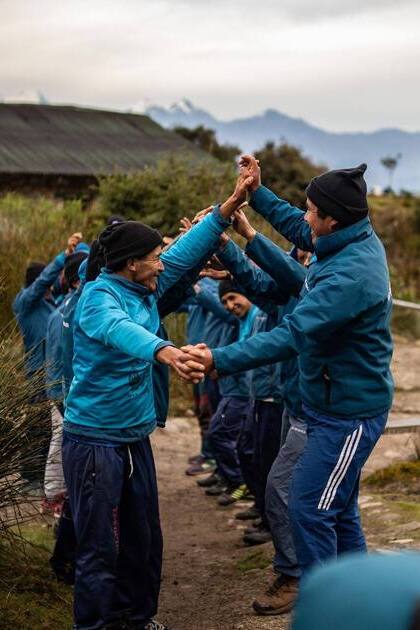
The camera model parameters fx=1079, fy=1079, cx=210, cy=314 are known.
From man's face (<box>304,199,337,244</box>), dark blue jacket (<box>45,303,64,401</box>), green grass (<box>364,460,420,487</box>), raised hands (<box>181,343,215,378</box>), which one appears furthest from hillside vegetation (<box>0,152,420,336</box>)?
raised hands (<box>181,343,215,378</box>)

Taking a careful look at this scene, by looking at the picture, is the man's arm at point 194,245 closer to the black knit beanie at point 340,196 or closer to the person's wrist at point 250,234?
the person's wrist at point 250,234

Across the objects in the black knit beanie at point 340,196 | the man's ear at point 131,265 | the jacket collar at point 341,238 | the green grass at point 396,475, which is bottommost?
the green grass at point 396,475

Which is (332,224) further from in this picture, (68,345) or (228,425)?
(228,425)

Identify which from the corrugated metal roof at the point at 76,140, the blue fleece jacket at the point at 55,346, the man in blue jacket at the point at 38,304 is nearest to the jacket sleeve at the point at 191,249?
the blue fleece jacket at the point at 55,346

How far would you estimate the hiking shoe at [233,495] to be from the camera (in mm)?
8891

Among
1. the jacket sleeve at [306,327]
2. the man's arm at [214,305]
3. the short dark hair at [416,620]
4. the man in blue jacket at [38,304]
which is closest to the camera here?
the short dark hair at [416,620]

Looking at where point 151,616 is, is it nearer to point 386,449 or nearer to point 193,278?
point 193,278

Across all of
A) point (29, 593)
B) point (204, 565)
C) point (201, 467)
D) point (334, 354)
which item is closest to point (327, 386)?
point (334, 354)

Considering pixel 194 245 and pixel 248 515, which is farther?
pixel 248 515

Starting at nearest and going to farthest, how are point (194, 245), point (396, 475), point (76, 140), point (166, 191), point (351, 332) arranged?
point (351, 332), point (194, 245), point (396, 475), point (166, 191), point (76, 140)

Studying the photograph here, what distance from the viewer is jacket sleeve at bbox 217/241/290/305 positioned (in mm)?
5734

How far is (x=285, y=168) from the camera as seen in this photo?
35.4 meters

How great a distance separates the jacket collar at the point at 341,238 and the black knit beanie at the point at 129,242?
2.52ft

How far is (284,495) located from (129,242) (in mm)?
1754
